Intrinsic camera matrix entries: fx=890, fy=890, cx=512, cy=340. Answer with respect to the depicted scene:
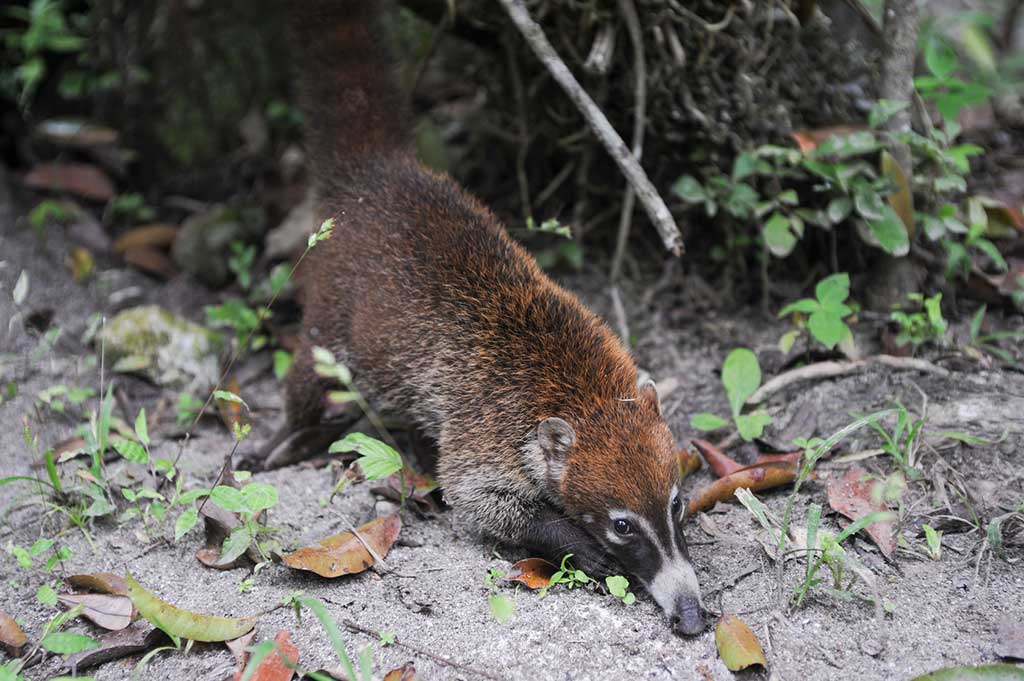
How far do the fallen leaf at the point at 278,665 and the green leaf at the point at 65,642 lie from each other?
0.51 m

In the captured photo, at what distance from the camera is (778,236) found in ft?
14.3

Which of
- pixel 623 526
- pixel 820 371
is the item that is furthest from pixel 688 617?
pixel 820 371

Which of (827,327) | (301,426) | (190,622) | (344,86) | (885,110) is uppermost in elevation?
(885,110)

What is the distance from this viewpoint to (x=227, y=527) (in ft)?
11.4

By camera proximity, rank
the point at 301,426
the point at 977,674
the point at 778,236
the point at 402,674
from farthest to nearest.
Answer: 1. the point at 301,426
2. the point at 778,236
3. the point at 402,674
4. the point at 977,674

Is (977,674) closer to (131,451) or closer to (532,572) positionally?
(532,572)

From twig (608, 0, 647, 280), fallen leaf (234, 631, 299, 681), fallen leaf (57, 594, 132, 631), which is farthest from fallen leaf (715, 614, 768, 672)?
twig (608, 0, 647, 280)

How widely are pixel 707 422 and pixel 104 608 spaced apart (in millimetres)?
2510

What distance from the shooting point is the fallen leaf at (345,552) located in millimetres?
3240

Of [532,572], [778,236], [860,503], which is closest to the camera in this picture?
[532,572]

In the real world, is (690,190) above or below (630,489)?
above

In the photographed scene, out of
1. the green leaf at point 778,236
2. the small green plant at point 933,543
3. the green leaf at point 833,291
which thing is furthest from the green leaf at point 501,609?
the green leaf at point 778,236

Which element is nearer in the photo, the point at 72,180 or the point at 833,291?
the point at 833,291

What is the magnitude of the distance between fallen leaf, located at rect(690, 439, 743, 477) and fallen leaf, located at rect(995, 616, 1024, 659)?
1165 millimetres
